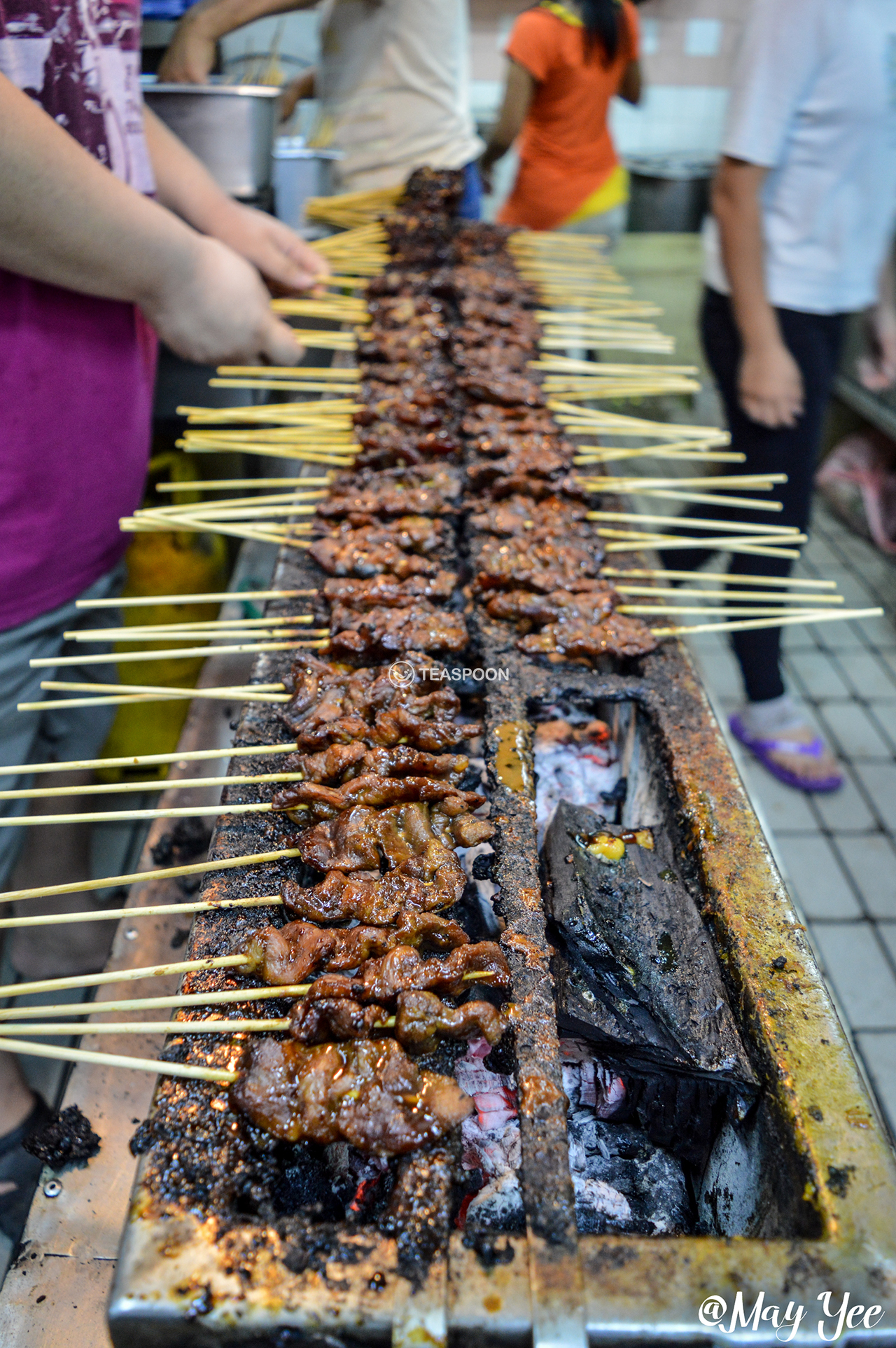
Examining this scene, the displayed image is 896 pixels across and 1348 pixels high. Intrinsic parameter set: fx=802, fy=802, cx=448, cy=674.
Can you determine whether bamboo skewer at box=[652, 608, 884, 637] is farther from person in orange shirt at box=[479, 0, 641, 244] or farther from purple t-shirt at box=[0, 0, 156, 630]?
person in orange shirt at box=[479, 0, 641, 244]

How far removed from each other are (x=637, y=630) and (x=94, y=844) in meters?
3.07

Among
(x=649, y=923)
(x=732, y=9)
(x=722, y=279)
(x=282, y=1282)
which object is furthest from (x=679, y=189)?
(x=282, y=1282)

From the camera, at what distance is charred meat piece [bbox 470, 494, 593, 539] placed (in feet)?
9.75

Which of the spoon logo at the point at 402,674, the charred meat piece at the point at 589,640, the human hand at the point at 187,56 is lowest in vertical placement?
the spoon logo at the point at 402,674

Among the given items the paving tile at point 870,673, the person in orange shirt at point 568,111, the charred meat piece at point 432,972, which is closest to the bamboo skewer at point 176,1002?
the charred meat piece at point 432,972

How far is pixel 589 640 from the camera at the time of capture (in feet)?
7.95

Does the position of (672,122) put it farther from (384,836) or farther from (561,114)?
(384,836)

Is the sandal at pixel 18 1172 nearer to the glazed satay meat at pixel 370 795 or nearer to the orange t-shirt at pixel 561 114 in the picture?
the glazed satay meat at pixel 370 795

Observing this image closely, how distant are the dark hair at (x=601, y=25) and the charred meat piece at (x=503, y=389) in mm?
4116

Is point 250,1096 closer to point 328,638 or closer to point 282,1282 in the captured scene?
point 282,1282

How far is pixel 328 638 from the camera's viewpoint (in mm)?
2508

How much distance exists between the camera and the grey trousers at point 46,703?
2.46 m

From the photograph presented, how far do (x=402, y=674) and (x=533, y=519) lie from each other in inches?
→ 42.5

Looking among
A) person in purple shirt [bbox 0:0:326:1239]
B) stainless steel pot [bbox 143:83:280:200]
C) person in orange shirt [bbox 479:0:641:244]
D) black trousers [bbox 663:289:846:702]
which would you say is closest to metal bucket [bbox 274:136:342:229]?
stainless steel pot [bbox 143:83:280:200]
